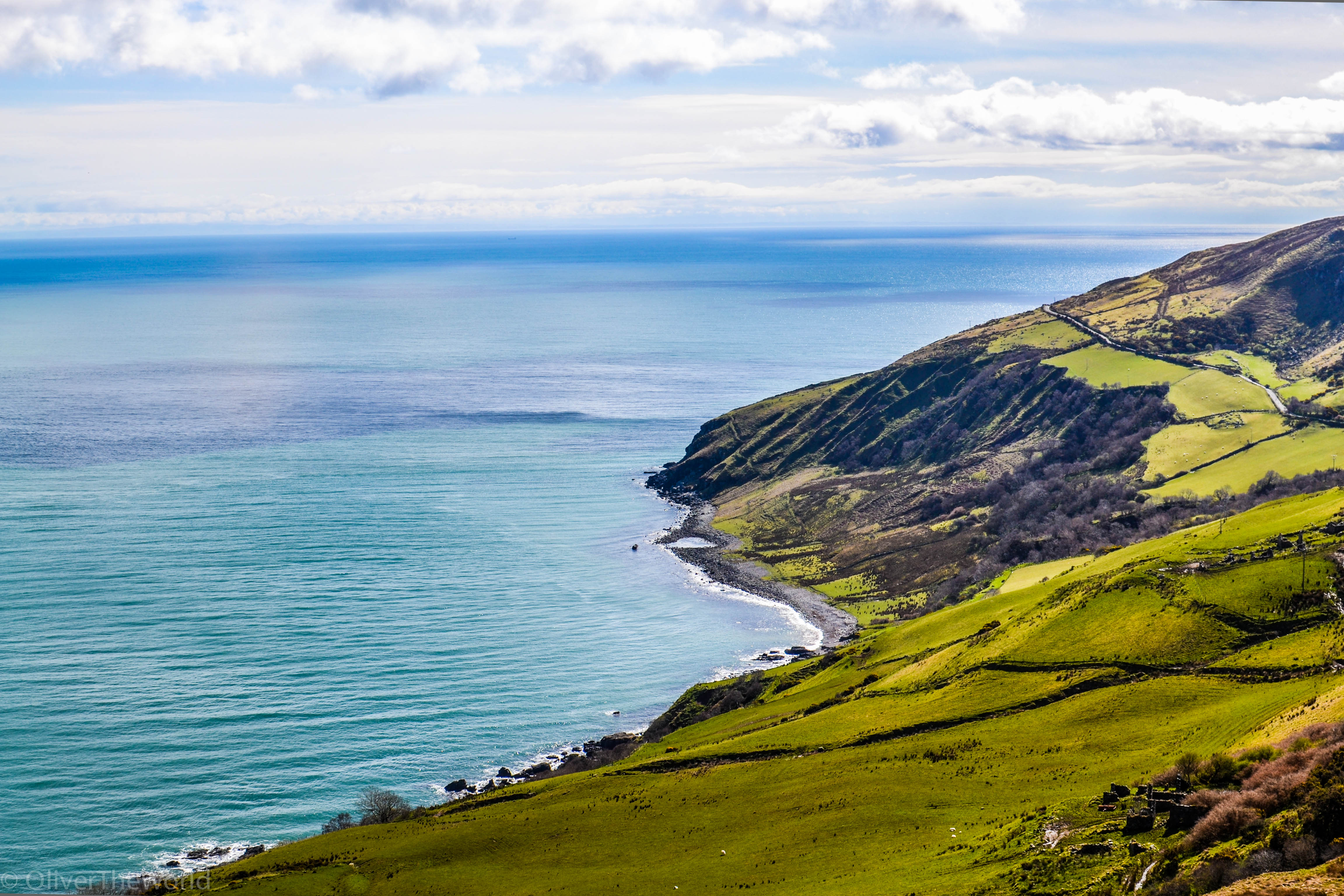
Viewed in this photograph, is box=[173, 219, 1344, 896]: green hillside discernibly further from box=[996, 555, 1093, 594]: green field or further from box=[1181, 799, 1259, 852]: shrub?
box=[996, 555, 1093, 594]: green field

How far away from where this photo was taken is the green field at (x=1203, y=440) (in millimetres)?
136125

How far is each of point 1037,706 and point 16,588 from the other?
Result: 361 ft

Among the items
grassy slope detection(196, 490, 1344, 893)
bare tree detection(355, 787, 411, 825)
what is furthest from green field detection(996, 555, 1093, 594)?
bare tree detection(355, 787, 411, 825)

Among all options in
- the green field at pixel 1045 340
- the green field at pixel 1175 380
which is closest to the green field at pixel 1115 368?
the green field at pixel 1175 380

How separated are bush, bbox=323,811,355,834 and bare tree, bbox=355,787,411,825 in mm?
783

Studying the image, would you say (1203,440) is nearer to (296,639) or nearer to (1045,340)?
(1045,340)

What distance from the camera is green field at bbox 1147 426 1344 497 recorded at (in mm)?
124188

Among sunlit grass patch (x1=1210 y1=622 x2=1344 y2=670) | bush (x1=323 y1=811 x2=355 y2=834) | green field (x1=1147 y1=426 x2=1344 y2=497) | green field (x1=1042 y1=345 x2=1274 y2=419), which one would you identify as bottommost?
bush (x1=323 y1=811 x2=355 y2=834)

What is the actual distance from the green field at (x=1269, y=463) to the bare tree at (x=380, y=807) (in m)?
96.2

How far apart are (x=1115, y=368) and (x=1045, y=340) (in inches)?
889

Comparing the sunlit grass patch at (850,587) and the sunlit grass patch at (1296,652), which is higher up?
the sunlit grass patch at (1296,652)

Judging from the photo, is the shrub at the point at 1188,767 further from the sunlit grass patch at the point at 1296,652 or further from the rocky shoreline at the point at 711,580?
the rocky shoreline at the point at 711,580

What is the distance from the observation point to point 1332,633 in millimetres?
67000

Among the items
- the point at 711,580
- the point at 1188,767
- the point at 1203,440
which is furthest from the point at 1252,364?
the point at 1188,767
